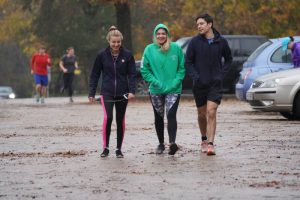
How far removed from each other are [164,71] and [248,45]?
18.8m

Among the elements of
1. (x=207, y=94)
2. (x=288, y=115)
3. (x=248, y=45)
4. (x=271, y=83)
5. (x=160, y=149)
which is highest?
(x=248, y=45)

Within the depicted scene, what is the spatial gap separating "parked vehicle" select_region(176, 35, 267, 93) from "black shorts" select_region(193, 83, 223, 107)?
17119 millimetres

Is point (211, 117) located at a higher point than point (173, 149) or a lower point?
higher

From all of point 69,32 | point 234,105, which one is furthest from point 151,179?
point 69,32

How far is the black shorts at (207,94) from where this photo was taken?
13312mm

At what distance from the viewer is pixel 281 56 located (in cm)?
2391

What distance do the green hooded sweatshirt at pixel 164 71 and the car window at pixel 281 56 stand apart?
10.7 m

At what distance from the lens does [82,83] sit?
3489 inches

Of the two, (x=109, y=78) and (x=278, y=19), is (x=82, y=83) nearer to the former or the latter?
(x=278, y=19)

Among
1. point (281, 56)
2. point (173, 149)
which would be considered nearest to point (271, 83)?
point (281, 56)

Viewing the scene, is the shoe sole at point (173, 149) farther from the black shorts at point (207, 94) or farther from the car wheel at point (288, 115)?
the car wheel at point (288, 115)

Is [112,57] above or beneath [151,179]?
above

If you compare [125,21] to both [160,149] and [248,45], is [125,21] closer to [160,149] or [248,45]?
[248,45]

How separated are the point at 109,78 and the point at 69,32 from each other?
53.8 metres
